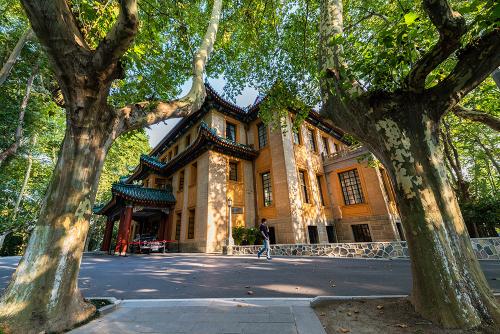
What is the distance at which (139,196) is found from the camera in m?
14.3

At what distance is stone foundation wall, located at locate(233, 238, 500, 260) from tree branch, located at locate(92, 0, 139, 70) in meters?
10.0

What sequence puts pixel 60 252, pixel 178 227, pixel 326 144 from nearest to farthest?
pixel 60 252, pixel 178 227, pixel 326 144

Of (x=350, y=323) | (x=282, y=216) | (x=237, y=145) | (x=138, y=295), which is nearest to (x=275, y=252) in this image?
(x=282, y=216)

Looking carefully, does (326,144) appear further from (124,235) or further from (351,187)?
(124,235)

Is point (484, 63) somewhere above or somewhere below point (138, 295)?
above

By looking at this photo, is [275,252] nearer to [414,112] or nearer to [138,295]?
[138,295]

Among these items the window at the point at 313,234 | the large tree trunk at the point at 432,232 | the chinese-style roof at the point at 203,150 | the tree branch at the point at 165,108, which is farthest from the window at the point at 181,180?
the large tree trunk at the point at 432,232

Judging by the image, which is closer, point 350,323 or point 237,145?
point 350,323

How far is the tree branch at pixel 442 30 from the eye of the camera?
8.04 ft

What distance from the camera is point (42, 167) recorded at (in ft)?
65.5

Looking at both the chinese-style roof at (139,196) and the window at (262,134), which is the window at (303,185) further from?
the chinese-style roof at (139,196)

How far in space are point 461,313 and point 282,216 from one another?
434 inches

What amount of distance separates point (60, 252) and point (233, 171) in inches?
502

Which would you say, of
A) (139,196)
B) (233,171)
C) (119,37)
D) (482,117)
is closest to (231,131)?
(233,171)
